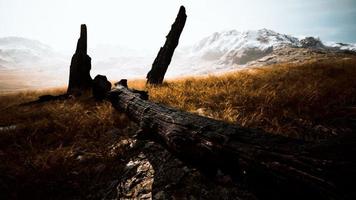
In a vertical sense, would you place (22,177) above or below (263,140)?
below

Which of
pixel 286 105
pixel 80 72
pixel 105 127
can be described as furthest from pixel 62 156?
pixel 80 72

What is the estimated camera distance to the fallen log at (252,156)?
4.06 feet

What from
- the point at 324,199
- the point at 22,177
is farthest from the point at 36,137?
the point at 324,199

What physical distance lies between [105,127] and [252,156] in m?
2.88

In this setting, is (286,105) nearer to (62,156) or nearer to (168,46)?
(62,156)

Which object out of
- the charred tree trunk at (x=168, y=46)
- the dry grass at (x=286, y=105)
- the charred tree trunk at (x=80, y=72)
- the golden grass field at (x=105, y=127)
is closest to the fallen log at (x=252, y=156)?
the golden grass field at (x=105, y=127)

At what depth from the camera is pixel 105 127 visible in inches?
153

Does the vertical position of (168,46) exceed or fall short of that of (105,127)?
it exceeds it

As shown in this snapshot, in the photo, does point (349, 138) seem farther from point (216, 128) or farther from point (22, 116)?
point (22, 116)

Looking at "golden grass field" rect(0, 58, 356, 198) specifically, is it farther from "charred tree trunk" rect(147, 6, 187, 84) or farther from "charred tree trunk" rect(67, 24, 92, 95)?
"charred tree trunk" rect(147, 6, 187, 84)

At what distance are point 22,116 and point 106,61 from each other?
182m

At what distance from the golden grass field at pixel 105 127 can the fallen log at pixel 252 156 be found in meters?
1.07

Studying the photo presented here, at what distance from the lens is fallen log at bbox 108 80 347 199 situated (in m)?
1.24

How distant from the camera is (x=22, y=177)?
2.71m
